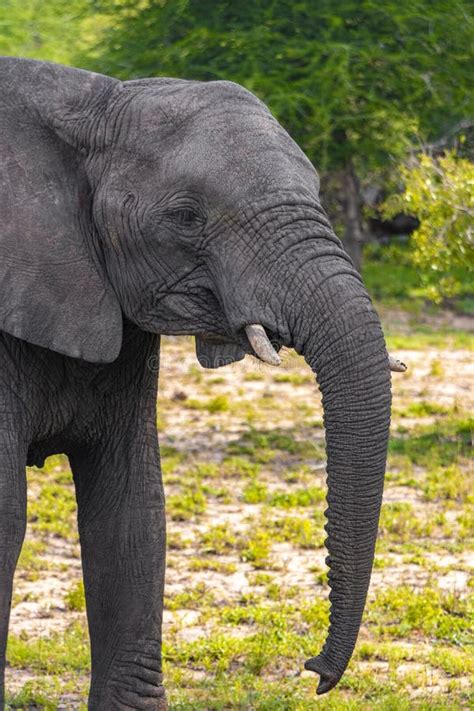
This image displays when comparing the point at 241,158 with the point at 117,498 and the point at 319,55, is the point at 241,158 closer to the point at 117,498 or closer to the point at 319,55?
the point at 117,498

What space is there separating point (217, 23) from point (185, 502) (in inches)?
168

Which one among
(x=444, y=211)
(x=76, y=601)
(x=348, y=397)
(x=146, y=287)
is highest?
(x=444, y=211)

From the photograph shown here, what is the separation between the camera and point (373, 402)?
3.76 meters

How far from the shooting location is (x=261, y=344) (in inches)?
150

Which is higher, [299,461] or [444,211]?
[444,211]

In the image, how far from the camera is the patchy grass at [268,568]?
219 inches

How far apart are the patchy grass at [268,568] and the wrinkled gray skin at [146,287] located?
29cm

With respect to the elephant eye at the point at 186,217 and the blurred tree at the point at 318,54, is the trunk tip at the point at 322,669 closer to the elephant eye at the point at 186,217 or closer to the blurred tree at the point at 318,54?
the elephant eye at the point at 186,217

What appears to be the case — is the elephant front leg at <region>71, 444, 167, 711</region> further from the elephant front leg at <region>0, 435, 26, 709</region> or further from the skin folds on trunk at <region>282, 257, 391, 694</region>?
the skin folds on trunk at <region>282, 257, 391, 694</region>

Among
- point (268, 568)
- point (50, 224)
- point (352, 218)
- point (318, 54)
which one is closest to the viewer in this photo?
point (50, 224)

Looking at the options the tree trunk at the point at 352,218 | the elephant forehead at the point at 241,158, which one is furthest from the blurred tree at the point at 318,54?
the elephant forehead at the point at 241,158

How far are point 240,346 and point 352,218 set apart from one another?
10469 mm

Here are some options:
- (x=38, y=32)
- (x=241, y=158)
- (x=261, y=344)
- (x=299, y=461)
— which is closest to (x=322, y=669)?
(x=261, y=344)

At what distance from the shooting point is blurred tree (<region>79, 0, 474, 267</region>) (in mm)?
10906
